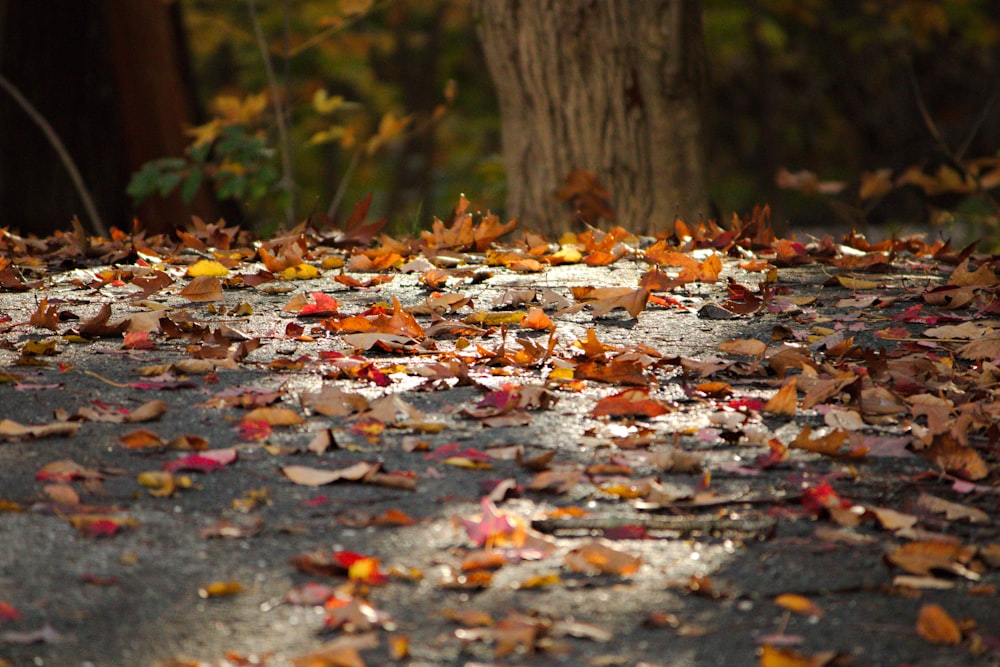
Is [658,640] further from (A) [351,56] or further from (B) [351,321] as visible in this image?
(A) [351,56]

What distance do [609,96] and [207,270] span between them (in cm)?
252

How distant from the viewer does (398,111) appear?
12102 millimetres

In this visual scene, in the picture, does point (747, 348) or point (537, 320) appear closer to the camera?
point (747, 348)

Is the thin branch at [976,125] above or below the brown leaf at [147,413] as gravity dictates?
below

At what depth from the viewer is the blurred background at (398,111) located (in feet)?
22.3

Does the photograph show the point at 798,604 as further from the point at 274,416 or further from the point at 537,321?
the point at 537,321

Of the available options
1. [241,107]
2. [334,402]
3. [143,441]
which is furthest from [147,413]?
[241,107]

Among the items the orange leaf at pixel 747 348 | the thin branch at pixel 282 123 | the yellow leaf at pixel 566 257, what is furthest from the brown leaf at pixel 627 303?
the thin branch at pixel 282 123

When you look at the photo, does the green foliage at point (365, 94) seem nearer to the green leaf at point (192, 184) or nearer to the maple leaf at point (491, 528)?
the green leaf at point (192, 184)

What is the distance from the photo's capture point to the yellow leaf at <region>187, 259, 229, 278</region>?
12.7ft

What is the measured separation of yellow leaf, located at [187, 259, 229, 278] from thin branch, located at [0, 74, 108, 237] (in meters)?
3.53

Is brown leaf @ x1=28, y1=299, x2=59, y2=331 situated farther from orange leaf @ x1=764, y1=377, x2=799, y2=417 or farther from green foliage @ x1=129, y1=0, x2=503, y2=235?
green foliage @ x1=129, y1=0, x2=503, y2=235

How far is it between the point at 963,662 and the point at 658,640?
413 millimetres

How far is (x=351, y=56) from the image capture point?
11141mm
